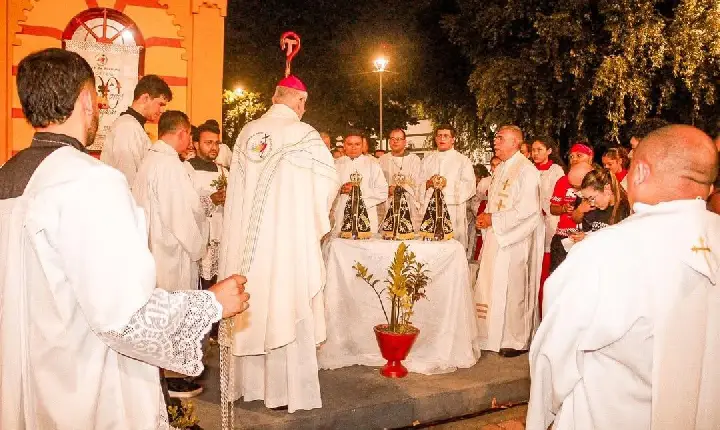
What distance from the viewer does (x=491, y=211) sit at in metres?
7.17

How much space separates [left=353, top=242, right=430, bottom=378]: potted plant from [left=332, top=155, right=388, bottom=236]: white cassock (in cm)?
229

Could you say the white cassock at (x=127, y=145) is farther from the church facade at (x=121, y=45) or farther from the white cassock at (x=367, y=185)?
the church facade at (x=121, y=45)

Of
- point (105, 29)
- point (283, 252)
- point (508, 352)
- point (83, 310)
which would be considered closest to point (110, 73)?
point (105, 29)

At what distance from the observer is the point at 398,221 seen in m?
6.64

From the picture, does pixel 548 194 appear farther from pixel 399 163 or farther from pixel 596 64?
pixel 596 64

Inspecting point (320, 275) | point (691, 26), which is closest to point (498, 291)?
point (320, 275)

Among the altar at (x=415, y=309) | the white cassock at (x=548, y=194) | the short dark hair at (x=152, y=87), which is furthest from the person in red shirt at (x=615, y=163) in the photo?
the short dark hair at (x=152, y=87)

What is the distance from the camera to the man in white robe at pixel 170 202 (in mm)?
5562

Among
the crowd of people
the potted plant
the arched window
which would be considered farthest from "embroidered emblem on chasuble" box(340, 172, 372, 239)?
the arched window

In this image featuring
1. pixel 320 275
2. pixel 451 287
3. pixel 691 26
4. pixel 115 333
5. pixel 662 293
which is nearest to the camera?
pixel 115 333

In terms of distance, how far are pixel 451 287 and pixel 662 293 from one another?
420cm

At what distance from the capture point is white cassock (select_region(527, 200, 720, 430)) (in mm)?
2248

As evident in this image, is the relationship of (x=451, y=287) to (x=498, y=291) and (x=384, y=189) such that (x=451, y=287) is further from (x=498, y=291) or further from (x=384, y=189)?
(x=384, y=189)

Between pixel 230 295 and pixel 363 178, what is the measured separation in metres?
6.60
